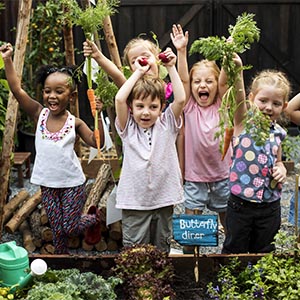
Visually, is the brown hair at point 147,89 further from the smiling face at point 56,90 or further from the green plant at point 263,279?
the green plant at point 263,279

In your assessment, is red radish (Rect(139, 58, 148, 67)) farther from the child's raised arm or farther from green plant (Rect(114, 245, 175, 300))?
green plant (Rect(114, 245, 175, 300))

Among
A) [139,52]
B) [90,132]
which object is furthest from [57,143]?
[139,52]

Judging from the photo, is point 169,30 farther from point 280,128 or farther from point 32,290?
point 32,290

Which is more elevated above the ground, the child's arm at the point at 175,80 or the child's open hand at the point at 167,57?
the child's open hand at the point at 167,57

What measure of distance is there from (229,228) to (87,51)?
1.34 meters

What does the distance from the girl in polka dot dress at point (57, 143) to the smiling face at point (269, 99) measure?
3.41 feet

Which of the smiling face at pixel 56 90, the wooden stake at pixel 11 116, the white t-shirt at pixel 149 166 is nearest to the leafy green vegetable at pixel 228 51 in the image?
the white t-shirt at pixel 149 166

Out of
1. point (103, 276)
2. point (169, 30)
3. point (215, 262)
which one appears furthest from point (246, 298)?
point (169, 30)

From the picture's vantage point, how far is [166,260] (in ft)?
10.7

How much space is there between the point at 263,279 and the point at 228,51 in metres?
1.18

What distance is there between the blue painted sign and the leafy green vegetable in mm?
391

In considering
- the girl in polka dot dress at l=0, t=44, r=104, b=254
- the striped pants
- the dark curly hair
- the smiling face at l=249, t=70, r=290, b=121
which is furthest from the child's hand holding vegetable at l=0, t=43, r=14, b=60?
the smiling face at l=249, t=70, r=290, b=121

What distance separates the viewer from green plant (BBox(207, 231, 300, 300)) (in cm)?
305

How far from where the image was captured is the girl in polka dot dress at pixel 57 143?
13.2ft
